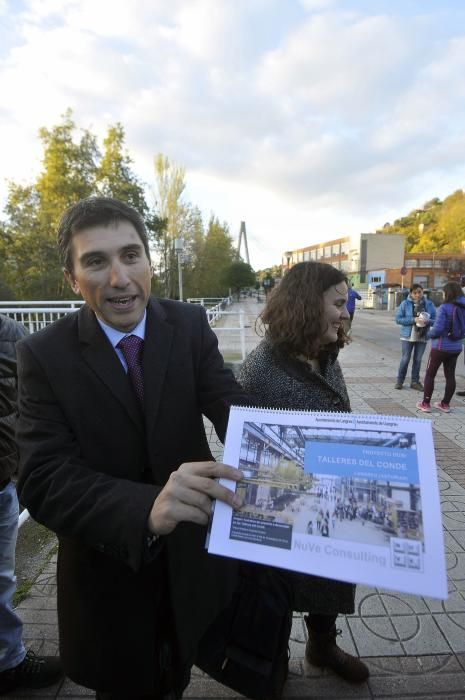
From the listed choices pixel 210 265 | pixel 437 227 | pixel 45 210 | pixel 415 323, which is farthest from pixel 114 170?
pixel 437 227

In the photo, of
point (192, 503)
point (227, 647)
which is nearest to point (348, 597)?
point (227, 647)

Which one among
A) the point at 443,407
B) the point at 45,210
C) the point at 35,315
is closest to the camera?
the point at 443,407

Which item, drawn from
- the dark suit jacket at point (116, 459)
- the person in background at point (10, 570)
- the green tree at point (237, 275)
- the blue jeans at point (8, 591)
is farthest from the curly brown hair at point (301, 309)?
the green tree at point (237, 275)

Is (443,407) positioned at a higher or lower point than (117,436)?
lower

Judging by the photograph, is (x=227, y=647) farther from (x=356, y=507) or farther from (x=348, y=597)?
(x=356, y=507)

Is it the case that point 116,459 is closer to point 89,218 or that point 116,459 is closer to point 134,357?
point 134,357

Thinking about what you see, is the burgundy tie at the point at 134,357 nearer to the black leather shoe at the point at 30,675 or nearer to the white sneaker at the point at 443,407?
the black leather shoe at the point at 30,675

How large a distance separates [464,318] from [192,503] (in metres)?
6.04

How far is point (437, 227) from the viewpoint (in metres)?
71.3

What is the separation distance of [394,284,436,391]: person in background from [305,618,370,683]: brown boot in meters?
6.01

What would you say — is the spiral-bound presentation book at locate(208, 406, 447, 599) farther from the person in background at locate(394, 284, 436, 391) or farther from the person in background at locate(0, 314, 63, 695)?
the person in background at locate(394, 284, 436, 391)

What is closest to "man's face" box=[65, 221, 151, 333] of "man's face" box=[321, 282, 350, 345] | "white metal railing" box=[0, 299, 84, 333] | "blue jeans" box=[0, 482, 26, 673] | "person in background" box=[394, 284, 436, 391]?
"man's face" box=[321, 282, 350, 345]

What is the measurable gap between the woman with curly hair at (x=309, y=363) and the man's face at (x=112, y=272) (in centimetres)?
71

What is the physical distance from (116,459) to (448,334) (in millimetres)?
5889
